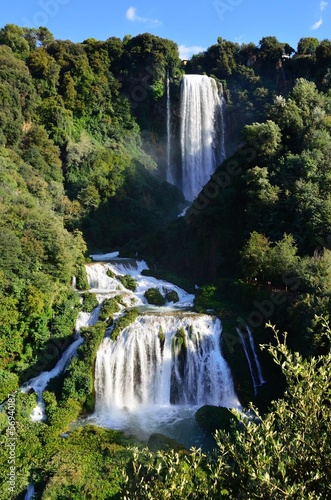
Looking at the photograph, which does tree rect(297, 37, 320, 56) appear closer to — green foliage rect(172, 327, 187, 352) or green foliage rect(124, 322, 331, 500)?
green foliage rect(172, 327, 187, 352)

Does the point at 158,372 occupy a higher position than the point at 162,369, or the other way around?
the point at 162,369

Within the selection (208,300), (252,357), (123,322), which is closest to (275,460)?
(252,357)

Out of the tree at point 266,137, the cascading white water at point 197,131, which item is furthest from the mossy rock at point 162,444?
the cascading white water at point 197,131

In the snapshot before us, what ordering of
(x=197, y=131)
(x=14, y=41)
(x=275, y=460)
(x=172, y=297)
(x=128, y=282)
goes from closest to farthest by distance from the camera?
(x=275, y=460) → (x=172, y=297) → (x=128, y=282) → (x=14, y=41) → (x=197, y=131)

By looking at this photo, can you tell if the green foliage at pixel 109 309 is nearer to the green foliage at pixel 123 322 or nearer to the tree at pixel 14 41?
the green foliage at pixel 123 322

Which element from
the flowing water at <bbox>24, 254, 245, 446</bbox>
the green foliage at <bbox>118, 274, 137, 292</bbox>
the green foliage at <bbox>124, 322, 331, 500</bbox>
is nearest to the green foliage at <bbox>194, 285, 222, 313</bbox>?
the flowing water at <bbox>24, 254, 245, 446</bbox>

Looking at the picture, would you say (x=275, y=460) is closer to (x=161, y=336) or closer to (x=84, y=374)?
(x=84, y=374)

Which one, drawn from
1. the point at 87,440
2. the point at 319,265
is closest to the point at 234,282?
the point at 319,265
